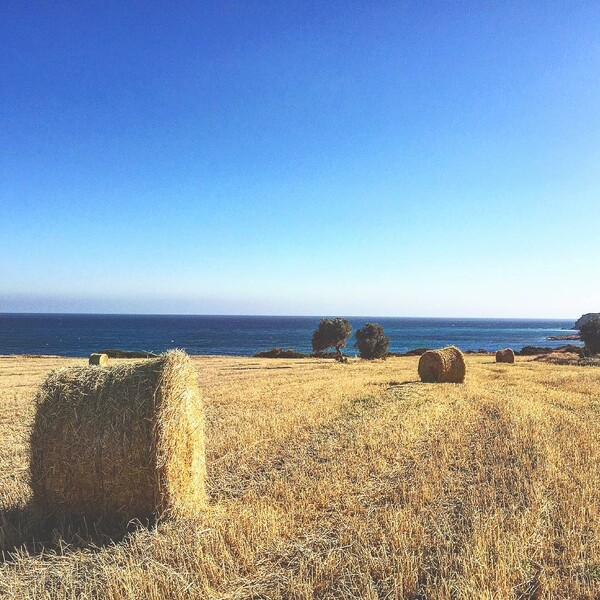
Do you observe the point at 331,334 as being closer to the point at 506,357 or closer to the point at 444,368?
the point at 506,357

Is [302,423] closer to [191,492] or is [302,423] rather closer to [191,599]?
[191,492]

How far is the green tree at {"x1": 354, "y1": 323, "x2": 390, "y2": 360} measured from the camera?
171ft

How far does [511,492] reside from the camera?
25.1ft

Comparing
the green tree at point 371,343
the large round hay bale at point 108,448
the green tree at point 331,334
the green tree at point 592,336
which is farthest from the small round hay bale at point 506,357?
the large round hay bale at point 108,448

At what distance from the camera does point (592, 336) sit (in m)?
47.3

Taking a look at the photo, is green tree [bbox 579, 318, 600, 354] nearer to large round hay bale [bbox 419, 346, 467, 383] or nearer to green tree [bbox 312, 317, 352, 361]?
green tree [bbox 312, 317, 352, 361]

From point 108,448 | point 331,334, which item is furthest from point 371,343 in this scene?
point 108,448

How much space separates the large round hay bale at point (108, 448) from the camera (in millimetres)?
6754

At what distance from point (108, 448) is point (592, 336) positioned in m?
51.6

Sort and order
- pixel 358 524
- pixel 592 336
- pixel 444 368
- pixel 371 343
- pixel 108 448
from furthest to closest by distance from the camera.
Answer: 1. pixel 371 343
2. pixel 592 336
3. pixel 444 368
4. pixel 108 448
5. pixel 358 524

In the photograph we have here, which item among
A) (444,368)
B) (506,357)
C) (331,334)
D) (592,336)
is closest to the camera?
(444,368)

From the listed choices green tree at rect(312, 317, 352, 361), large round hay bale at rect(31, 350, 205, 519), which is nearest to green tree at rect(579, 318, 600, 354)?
green tree at rect(312, 317, 352, 361)

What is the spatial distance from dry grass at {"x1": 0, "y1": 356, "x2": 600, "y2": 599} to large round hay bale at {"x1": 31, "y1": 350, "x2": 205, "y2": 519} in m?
0.40

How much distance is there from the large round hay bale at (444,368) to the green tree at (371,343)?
2842 centimetres
